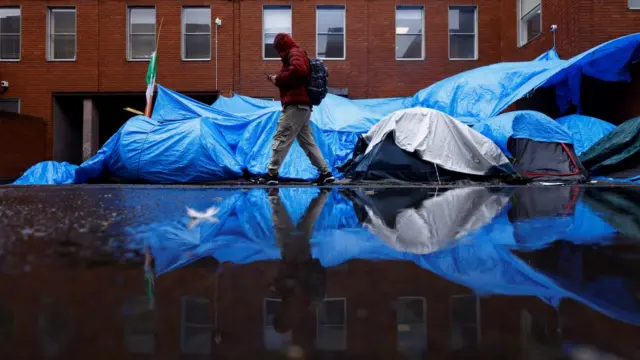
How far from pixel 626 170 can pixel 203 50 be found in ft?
38.1

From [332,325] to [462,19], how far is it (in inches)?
582

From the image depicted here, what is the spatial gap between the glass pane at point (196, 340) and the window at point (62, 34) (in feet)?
51.5

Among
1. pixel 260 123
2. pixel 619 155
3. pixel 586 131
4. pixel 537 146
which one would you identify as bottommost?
pixel 619 155

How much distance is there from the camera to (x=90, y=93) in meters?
14.3

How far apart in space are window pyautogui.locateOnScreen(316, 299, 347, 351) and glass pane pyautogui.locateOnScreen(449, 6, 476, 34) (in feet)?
47.0

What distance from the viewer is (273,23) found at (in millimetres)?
14117

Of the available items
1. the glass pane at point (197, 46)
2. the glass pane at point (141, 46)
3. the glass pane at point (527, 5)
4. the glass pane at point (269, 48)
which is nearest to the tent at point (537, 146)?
the glass pane at point (527, 5)

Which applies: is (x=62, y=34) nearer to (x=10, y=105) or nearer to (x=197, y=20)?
(x=10, y=105)

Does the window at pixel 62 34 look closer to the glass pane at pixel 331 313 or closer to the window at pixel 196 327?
the window at pixel 196 327

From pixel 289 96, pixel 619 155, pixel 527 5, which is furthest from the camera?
pixel 527 5

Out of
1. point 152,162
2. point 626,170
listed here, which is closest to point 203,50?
point 152,162

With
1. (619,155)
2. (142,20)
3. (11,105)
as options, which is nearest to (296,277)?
(619,155)

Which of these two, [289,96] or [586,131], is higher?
[289,96]

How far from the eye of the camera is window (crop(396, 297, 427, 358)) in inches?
39.3
